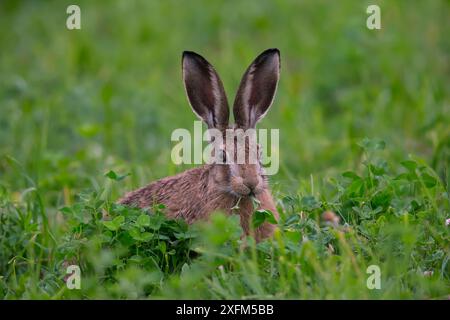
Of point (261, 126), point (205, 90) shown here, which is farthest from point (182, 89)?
point (205, 90)

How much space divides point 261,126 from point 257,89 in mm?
2960

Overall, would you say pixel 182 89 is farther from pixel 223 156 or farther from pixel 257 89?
pixel 223 156

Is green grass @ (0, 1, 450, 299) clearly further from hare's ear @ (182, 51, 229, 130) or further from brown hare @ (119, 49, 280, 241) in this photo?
hare's ear @ (182, 51, 229, 130)

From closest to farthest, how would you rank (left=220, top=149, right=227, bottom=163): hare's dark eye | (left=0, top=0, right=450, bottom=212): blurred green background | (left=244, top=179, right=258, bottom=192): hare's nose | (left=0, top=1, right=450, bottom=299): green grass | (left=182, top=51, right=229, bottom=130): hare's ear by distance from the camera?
(left=0, top=1, right=450, bottom=299): green grass
(left=244, top=179, right=258, bottom=192): hare's nose
(left=220, top=149, right=227, bottom=163): hare's dark eye
(left=182, top=51, right=229, bottom=130): hare's ear
(left=0, top=0, right=450, bottom=212): blurred green background

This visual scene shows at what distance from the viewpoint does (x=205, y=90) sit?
19.4ft

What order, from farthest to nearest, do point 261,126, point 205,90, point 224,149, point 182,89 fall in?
1. point 182,89
2. point 261,126
3. point 205,90
4. point 224,149

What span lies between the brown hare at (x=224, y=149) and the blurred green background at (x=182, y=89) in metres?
0.66

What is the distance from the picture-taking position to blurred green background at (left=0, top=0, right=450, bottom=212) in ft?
27.2

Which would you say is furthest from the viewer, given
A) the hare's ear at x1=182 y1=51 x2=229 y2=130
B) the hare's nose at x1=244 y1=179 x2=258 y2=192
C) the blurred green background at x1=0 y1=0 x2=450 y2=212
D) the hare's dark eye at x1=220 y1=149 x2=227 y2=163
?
the blurred green background at x1=0 y1=0 x2=450 y2=212

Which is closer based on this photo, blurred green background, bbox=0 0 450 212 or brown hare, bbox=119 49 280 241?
brown hare, bbox=119 49 280 241

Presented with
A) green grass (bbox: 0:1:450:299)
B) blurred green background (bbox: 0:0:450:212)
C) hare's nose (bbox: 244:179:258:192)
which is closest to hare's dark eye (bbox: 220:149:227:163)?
hare's nose (bbox: 244:179:258:192)

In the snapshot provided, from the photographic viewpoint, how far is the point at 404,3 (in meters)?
11.5

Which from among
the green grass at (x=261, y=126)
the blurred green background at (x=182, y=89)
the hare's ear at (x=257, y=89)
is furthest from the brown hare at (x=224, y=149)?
the blurred green background at (x=182, y=89)

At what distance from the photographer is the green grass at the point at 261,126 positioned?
5121 mm
